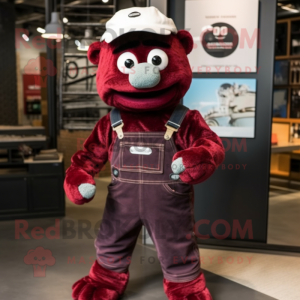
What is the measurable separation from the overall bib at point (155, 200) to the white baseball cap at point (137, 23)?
1.34 ft

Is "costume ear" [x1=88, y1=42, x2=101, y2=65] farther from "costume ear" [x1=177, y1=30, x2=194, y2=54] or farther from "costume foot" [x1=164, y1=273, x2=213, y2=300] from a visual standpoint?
"costume foot" [x1=164, y1=273, x2=213, y2=300]

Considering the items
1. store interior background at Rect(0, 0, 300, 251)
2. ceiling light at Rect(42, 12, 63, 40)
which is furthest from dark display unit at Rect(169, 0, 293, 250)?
ceiling light at Rect(42, 12, 63, 40)

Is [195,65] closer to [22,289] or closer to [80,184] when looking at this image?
[80,184]

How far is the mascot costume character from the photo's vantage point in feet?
6.59

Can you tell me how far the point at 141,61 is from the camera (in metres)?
2.00

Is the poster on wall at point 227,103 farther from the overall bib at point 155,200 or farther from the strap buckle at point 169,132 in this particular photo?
the strap buckle at point 169,132

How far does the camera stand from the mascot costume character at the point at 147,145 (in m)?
2.01

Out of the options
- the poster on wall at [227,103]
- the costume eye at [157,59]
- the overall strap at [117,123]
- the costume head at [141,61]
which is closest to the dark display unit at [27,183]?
the poster on wall at [227,103]

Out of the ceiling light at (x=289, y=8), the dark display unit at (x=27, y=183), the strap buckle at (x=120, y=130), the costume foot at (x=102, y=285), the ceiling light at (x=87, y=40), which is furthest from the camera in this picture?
the ceiling light at (x=289, y=8)

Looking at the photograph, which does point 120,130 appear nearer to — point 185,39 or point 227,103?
point 185,39

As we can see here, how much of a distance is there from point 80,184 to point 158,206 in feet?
1.33

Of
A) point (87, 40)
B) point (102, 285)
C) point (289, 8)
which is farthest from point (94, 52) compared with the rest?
point (289, 8)

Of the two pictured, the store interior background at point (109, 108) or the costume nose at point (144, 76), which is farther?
the store interior background at point (109, 108)

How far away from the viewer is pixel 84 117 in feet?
19.1
